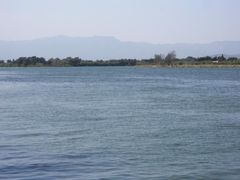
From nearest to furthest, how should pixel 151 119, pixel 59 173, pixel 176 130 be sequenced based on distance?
pixel 59 173 < pixel 176 130 < pixel 151 119

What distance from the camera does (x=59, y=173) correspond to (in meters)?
19.9

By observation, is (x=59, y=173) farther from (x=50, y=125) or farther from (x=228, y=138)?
(x=50, y=125)

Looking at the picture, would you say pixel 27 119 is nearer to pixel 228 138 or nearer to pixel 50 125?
pixel 50 125

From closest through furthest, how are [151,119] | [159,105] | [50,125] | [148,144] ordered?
1. [148,144]
2. [50,125]
3. [151,119]
4. [159,105]

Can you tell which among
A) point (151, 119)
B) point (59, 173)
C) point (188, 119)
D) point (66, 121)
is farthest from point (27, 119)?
point (59, 173)

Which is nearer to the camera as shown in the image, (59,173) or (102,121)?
(59,173)

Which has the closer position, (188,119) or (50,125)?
(50,125)

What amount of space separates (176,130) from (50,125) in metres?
7.89

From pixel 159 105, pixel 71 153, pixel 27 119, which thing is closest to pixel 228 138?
pixel 71 153

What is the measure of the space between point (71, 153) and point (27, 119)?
14.0 meters

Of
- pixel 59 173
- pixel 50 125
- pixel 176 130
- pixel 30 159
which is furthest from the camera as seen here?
pixel 50 125

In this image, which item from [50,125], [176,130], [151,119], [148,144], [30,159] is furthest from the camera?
[151,119]

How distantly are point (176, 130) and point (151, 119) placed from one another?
19.2ft

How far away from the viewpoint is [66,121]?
117 feet
